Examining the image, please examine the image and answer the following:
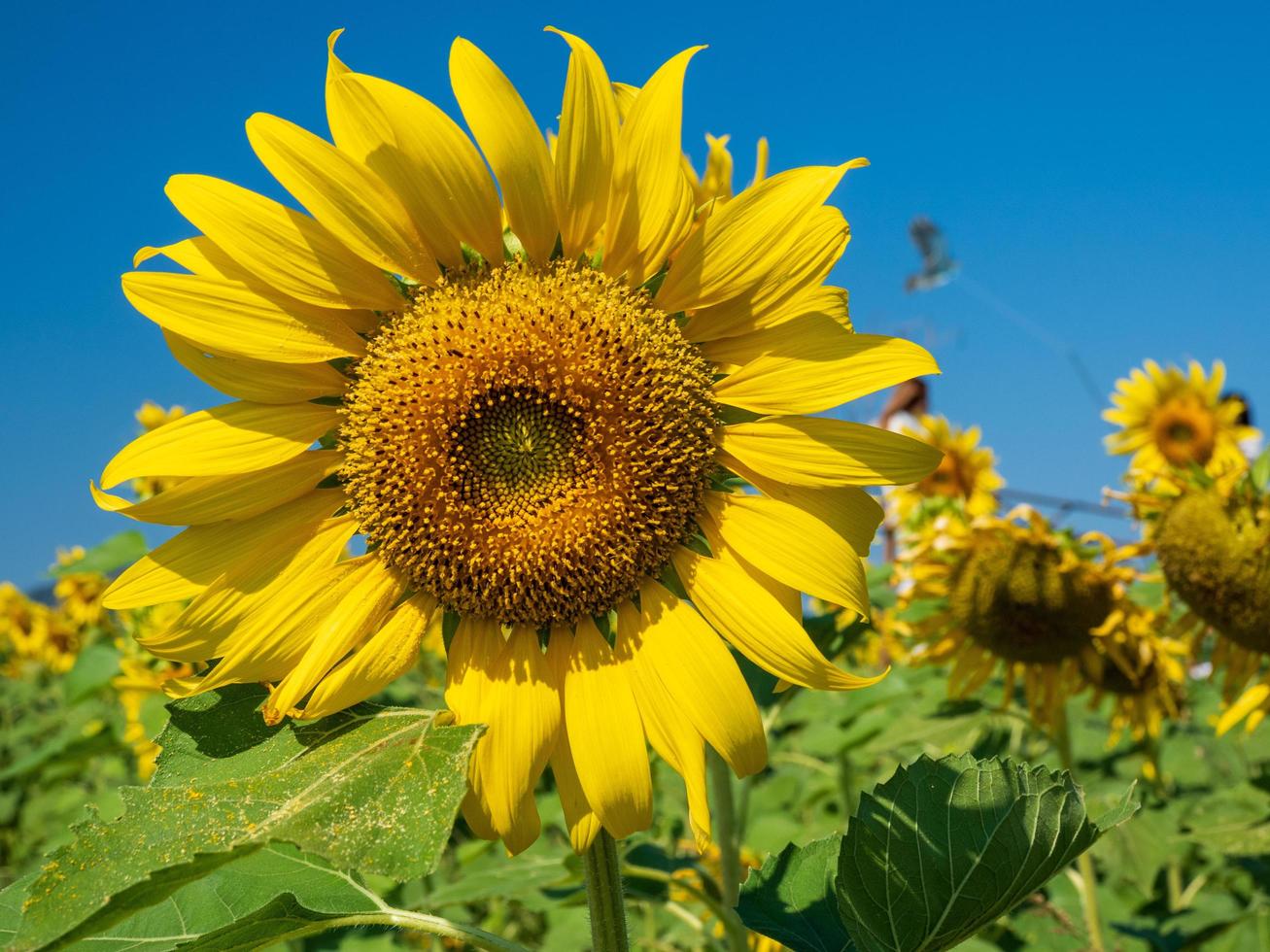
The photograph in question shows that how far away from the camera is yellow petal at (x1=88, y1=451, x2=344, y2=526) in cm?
171

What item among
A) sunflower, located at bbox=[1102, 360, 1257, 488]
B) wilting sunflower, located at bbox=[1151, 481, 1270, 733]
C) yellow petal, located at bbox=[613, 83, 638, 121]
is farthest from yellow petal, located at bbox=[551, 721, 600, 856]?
→ sunflower, located at bbox=[1102, 360, 1257, 488]

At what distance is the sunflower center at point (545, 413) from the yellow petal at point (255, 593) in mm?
77

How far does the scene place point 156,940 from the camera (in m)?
1.55

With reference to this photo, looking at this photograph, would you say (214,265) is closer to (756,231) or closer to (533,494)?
(533,494)

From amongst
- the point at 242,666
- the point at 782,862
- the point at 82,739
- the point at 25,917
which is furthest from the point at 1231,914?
the point at 82,739

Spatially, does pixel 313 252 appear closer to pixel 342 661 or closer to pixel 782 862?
pixel 342 661

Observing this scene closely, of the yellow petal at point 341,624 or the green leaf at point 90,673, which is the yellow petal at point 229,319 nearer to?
the yellow petal at point 341,624

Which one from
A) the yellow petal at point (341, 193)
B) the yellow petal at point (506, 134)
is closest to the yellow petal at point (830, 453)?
the yellow petal at point (506, 134)

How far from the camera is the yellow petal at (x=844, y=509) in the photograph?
177 cm

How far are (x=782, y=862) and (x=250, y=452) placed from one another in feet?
3.49

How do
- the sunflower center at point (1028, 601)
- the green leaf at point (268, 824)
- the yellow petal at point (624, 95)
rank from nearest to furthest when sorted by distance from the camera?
the green leaf at point (268, 824) → the yellow petal at point (624, 95) → the sunflower center at point (1028, 601)

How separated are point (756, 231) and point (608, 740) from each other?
31.7 inches

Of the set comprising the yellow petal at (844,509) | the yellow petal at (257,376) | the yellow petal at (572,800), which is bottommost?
the yellow petal at (572,800)

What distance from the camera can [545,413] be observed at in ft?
6.10
